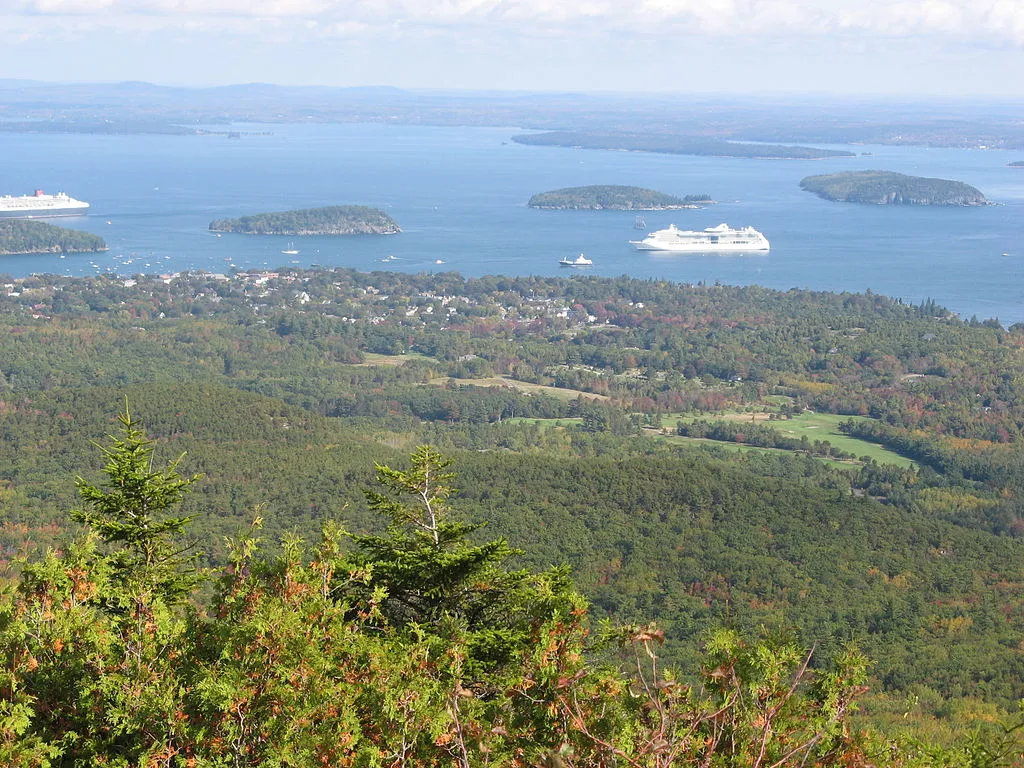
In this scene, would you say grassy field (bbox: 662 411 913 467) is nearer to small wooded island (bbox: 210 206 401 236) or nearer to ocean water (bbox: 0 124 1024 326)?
ocean water (bbox: 0 124 1024 326)

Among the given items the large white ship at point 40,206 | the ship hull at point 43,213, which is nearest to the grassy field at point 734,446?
the ship hull at point 43,213

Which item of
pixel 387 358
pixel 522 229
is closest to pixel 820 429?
pixel 387 358

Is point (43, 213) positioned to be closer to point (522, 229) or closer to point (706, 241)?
point (522, 229)

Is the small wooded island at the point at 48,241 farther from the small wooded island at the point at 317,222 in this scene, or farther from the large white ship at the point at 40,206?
the large white ship at the point at 40,206

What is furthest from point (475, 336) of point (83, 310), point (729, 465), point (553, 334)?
point (729, 465)

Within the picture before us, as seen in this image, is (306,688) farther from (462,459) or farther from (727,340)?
(727,340)
